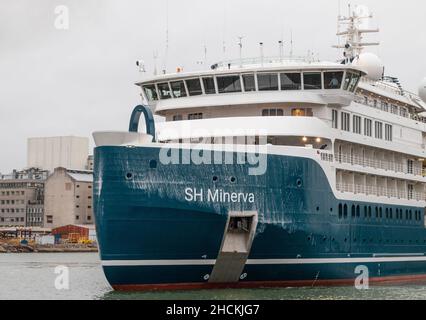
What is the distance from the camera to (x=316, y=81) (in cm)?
3134

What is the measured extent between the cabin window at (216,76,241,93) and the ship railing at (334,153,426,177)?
14.5ft

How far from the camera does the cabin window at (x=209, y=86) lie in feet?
103

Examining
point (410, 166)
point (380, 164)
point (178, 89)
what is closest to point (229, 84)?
point (178, 89)

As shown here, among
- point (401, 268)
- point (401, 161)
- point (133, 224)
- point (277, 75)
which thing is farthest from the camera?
point (401, 161)

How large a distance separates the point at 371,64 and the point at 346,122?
212 inches

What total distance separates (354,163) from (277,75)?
4.99 m

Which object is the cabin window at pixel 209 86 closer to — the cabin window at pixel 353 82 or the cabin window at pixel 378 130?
the cabin window at pixel 353 82

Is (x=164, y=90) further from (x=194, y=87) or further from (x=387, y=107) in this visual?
(x=387, y=107)

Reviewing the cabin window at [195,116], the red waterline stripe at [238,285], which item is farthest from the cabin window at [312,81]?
the red waterline stripe at [238,285]

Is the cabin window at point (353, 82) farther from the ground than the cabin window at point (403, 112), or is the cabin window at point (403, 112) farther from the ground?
the cabin window at point (353, 82)

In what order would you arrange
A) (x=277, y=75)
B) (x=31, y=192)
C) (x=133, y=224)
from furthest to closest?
1. (x=31, y=192)
2. (x=277, y=75)
3. (x=133, y=224)

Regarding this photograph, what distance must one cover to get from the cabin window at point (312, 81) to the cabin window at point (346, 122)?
2177 millimetres

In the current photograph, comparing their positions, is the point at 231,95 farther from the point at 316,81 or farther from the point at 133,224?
the point at 133,224

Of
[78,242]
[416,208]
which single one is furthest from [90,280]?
[78,242]
